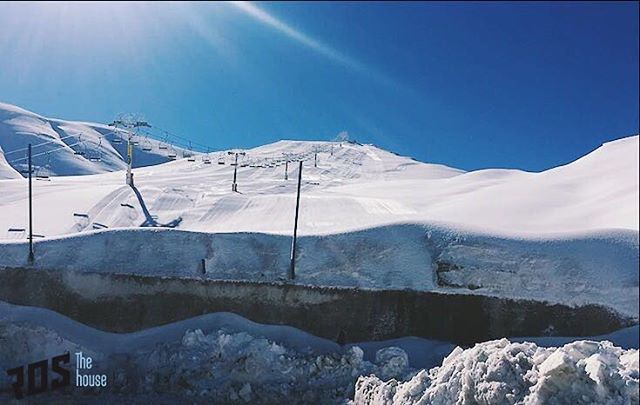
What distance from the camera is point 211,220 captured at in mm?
11852

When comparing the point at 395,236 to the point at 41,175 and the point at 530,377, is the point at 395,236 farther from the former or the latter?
the point at 41,175

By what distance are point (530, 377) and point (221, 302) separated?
5.30 m

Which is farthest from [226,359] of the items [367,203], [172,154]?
[172,154]

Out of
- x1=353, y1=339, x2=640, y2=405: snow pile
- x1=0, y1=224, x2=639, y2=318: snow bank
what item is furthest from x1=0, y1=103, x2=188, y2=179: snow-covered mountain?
x1=353, y1=339, x2=640, y2=405: snow pile

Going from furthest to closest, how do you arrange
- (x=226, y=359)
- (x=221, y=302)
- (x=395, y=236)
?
(x=395, y=236)
(x=221, y=302)
(x=226, y=359)

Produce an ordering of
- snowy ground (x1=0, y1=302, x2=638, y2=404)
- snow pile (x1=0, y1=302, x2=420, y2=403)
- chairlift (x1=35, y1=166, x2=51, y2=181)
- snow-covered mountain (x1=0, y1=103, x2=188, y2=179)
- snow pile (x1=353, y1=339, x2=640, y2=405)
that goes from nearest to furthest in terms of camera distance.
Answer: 1. snow pile (x1=353, y1=339, x2=640, y2=405)
2. snowy ground (x1=0, y1=302, x2=638, y2=404)
3. snow pile (x1=0, y1=302, x2=420, y2=403)
4. chairlift (x1=35, y1=166, x2=51, y2=181)
5. snow-covered mountain (x1=0, y1=103, x2=188, y2=179)

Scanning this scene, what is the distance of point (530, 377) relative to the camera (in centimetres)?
538

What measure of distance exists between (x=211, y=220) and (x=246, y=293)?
3.46 metres

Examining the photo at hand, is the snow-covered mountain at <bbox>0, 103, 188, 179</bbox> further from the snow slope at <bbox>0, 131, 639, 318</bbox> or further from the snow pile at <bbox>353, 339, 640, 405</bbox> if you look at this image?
the snow pile at <bbox>353, 339, 640, 405</bbox>

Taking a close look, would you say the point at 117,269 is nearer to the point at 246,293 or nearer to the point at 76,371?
the point at 76,371

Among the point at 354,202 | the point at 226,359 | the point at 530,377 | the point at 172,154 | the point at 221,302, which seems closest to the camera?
the point at 530,377

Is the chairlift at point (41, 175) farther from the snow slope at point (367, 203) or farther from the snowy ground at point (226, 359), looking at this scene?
the snowy ground at point (226, 359)

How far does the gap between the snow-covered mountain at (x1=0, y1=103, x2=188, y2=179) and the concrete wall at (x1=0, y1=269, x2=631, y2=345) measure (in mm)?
5983

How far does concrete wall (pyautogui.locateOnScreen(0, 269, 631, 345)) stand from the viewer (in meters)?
8.66
